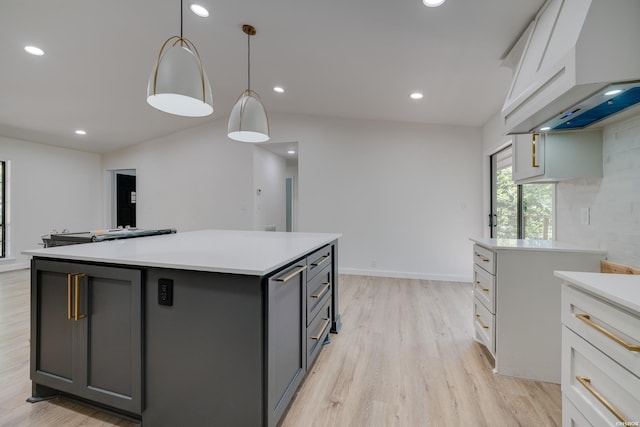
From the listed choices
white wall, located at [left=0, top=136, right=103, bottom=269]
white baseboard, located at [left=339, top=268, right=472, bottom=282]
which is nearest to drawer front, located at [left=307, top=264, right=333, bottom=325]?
white baseboard, located at [left=339, top=268, right=472, bottom=282]

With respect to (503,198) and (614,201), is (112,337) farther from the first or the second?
(503,198)

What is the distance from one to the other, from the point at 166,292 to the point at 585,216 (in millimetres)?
2689

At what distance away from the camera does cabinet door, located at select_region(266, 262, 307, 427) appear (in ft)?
4.24

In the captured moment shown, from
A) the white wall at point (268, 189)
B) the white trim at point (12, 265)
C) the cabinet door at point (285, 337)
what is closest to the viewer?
the cabinet door at point (285, 337)

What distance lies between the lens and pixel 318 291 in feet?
6.68

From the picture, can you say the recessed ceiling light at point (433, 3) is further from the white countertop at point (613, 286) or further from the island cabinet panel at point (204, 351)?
the island cabinet panel at point (204, 351)

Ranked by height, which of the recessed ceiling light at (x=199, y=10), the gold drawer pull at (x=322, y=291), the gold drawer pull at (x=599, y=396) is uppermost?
the recessed ceiling light at (x=199, y=10)

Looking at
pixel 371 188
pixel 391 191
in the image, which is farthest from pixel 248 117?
pixel 391 191

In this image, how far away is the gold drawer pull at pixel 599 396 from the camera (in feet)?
2.94

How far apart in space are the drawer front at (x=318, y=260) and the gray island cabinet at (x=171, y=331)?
14 centimetres

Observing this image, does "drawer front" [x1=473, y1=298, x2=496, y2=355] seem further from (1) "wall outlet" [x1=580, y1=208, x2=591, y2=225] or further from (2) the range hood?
(2) the range hood

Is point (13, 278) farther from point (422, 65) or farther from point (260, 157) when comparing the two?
point (422, 65)

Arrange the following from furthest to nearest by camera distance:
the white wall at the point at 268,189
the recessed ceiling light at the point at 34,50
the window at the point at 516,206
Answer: the white wall at the point at 268,189 → the recessed ceiling light at the point at 34,50 → the window at the point at 516,206

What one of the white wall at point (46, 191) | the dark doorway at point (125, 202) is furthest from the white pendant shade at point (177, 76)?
the dark doorway at point (125, 202)
